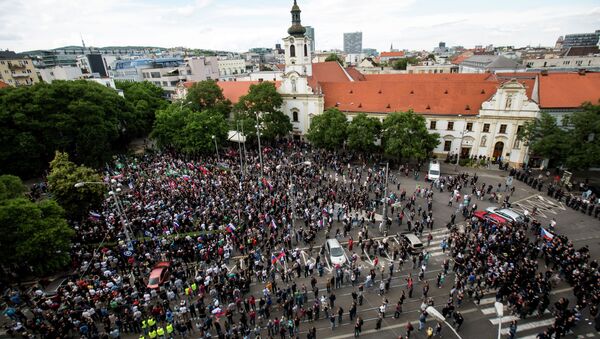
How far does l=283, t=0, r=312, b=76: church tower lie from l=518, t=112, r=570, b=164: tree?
1326 inches

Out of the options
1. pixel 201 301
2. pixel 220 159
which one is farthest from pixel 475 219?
pixel 220 159

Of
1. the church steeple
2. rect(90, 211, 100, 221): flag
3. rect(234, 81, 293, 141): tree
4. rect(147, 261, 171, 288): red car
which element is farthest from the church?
rect(147, 261, 171, 288): red car

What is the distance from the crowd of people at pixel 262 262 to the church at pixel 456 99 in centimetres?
1013

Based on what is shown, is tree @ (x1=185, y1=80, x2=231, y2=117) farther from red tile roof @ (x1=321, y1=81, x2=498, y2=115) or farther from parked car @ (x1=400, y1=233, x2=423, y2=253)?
parked car @ (x1=400, y1=233, x2=423, y2=253)

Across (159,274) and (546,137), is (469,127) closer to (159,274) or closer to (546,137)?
(546,137)

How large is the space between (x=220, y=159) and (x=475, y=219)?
33.4m

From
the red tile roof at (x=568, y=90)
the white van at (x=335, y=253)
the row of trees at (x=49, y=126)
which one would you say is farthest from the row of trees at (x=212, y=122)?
the red tile roof at (x=568, y=90)

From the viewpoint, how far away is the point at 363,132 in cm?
4300

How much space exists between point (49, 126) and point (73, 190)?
18458 millimetres

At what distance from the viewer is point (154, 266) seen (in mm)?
24688

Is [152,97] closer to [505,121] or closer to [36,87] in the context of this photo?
[36,87]

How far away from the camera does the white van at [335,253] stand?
2445 cm

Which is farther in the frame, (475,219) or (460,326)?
(475,219)

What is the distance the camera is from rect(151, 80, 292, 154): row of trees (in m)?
47.0
